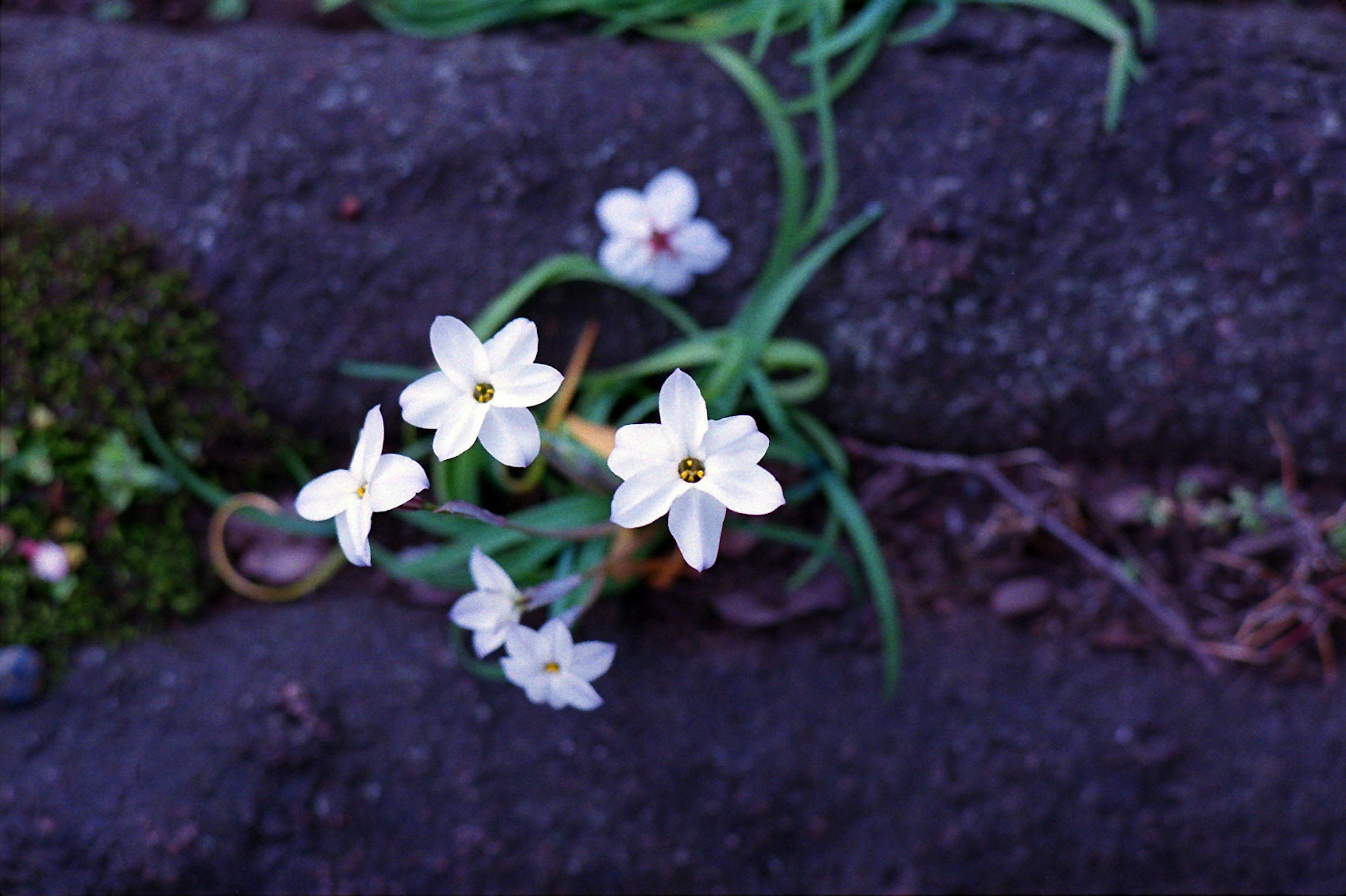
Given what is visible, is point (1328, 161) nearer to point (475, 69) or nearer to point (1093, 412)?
point (1093, 412)

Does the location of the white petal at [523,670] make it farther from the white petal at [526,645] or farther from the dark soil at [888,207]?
the dark soil at [888,207]

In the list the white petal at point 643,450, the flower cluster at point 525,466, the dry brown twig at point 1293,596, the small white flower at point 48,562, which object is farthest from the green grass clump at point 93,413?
the dry brown twig at point 1293,596

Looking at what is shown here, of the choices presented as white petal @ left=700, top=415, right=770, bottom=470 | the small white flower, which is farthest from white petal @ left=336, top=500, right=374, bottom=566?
the small white flower

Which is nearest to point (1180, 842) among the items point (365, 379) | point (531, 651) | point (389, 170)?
point (531, 651)

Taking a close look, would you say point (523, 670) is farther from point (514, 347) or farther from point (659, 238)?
point (659, 238)

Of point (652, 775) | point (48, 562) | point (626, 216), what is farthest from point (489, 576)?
point (48, 562)

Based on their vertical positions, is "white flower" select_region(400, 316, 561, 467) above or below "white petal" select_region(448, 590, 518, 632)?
above

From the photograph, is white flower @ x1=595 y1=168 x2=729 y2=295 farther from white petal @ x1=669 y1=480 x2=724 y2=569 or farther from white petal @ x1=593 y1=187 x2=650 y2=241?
white petal @ x1=669 y1=480 x2=724 y2=569
